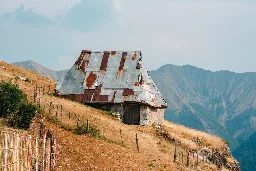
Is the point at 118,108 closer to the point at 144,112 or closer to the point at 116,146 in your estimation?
the point at 144,112

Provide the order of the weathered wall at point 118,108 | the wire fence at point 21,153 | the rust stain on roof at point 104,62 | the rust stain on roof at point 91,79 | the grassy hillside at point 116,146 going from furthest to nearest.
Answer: the rust stain on roof at point 104,62 → the rust stain on roof at point 91,79 → the weathered wall at point 118,108 → the grassy hillside at point 116,146 → the wire fence at point 21,153

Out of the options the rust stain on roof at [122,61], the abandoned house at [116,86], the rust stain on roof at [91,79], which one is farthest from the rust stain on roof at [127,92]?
the rust stain on roof at [91,79]

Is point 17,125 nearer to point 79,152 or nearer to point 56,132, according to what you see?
point 56,132

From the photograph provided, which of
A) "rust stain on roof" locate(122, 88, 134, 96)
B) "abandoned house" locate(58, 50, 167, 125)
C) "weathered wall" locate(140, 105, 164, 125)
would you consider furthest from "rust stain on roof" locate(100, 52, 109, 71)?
"weathered wall" locate(140, 105, 164, 125)

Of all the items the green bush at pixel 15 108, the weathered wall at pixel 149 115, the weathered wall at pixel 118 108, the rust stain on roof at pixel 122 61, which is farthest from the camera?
the rust stain on roof at pixel 122 61

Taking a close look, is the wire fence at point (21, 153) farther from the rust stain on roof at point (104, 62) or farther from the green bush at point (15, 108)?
the rust stain on roof at point (104, 62)

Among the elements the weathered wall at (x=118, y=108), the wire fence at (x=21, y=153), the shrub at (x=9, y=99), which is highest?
the shrub at (x=9, y=99)

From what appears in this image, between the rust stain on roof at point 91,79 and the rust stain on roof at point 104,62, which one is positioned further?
the rust stain on roof at point 104,62

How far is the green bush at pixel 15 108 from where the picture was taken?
107 feet

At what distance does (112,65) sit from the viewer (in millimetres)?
56156

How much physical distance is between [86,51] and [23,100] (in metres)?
24.5

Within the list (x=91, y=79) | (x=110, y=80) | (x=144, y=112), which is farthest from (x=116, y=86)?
(x=144, y=112)

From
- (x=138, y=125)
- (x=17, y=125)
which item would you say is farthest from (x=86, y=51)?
(x=17, y=125)

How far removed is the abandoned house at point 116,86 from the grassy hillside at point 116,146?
2670mm
